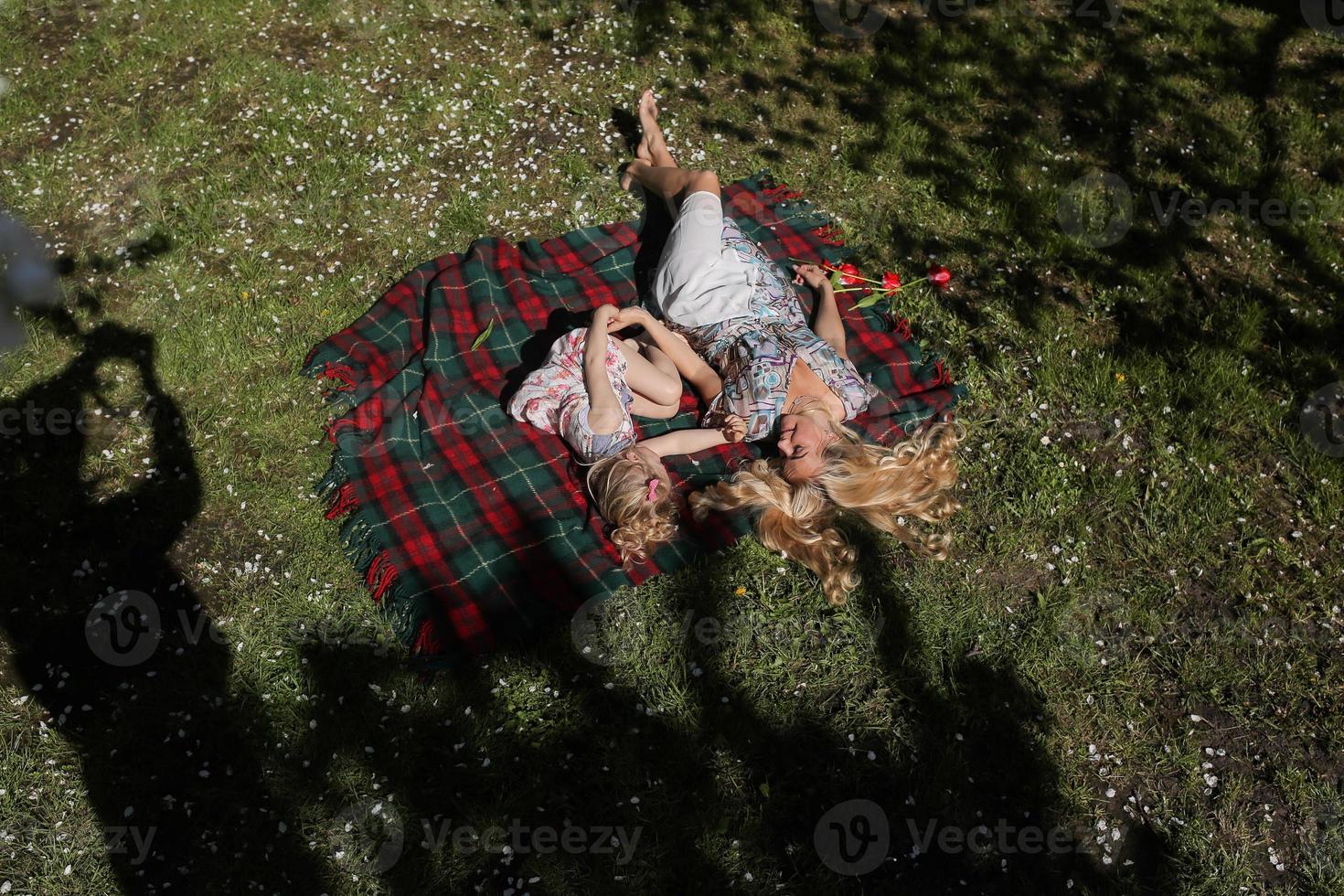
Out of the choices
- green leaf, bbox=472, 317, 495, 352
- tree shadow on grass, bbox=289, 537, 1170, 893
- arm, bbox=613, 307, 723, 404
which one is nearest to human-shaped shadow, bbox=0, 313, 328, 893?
tree shadow on grass, bbox=289, 537, 1170, 893

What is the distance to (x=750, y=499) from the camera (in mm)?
5238

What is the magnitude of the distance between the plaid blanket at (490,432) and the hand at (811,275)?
0.12 metres

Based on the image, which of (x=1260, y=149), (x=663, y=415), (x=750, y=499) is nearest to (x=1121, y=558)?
(x=750, y=499)

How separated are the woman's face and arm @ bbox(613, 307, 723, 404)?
63 cm

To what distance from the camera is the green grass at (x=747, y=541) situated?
14.3 feet

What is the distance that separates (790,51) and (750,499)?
5289mm

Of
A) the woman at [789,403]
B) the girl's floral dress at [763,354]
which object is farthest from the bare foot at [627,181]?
the girl's floral dress at [763,354]

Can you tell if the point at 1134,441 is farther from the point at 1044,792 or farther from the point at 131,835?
the point at 131,835

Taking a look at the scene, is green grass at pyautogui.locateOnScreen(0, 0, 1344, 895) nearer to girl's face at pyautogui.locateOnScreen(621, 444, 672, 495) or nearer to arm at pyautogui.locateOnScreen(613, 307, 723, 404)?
girl's face at pyautogui.locateOnScreen(621, 444, 672, 495)

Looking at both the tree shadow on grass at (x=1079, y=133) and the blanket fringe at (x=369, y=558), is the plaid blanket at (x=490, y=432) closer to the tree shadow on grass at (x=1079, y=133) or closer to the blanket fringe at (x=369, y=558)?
the blanket fringe at (x=369, y=558)

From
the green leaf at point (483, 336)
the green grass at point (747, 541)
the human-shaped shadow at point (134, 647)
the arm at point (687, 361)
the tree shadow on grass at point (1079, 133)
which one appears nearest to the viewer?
the human-shaped shadow at point (134, 647)

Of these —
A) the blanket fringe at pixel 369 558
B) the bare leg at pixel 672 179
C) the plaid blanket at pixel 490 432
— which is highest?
the bare leg at pixel 672 179

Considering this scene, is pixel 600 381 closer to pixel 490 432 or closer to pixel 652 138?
pixel 490 432

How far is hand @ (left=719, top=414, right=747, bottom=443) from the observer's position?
548 cm
